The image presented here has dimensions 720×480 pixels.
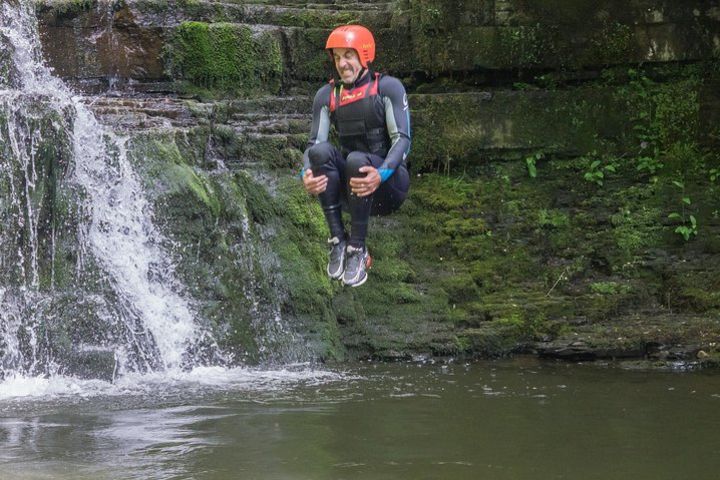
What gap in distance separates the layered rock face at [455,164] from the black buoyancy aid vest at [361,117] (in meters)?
2.90

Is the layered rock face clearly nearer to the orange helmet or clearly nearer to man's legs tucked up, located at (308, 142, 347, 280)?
man's legs tucked up, located at (308, 142, 347, 280)

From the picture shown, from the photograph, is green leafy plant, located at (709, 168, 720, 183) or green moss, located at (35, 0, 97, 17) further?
green moss, located at (35, 0, 97, 17)

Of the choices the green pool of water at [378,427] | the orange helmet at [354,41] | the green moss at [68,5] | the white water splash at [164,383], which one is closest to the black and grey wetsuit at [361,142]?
the orange helmet at [354,41]

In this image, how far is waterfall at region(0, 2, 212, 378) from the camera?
8.82m

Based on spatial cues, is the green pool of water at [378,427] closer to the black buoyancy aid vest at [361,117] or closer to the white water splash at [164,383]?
the white water splash at [164,383]

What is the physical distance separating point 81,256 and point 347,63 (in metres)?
3.62

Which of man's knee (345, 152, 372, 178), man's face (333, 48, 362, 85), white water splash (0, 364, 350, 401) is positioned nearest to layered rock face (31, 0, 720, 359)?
white water splash (0, 364, 350, 401)

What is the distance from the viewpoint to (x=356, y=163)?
262 inches

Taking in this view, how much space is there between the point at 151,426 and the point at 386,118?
2.33m

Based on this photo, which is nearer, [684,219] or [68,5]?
[684,219]

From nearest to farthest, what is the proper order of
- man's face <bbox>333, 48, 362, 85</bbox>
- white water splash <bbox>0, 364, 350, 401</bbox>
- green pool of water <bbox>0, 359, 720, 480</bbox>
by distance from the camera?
green pool of water <bbox>0, 359, 720, 480</bbox>, man's face <bbox>333, 48, 362, 85</bbox>, white water splash <bbox>0, 364, 350, 401</bbox>

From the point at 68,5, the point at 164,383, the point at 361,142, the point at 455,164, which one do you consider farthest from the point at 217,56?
the point at 361,142

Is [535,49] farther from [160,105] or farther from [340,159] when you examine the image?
[340,159]

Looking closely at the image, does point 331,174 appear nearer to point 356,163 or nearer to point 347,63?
point 356,163
